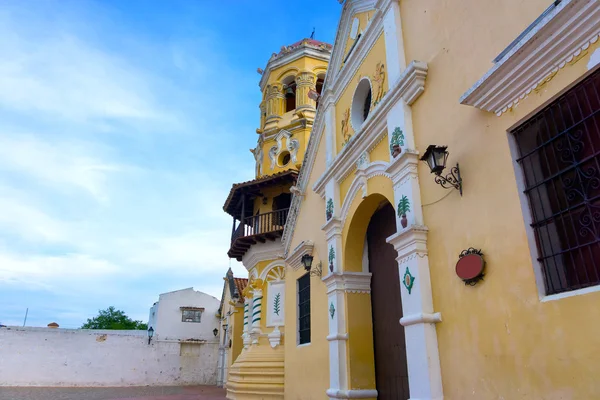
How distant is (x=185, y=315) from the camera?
1080 inches

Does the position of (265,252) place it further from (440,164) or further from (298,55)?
(440,164)

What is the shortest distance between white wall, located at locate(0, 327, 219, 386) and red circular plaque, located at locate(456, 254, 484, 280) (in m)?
23.5

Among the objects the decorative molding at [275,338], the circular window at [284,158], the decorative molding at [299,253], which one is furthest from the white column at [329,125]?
the circular window at [284,158]

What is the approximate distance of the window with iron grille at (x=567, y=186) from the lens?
3092 millimetres

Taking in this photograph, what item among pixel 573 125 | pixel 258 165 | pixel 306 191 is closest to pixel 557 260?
pixel 573 125

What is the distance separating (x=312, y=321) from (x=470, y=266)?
4704mm

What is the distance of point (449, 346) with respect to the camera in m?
4.32

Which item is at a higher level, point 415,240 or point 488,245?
point 415,240

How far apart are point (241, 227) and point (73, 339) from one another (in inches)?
592

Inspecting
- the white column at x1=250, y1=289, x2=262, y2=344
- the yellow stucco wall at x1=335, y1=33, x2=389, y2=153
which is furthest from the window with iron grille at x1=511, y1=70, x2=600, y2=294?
the white column at x1=250, y1=289, x2=262, y2=344

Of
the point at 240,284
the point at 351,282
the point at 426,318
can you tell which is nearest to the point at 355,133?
the point at 351,282

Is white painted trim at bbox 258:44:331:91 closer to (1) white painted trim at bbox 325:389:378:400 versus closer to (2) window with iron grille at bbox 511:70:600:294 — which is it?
(1) white painted trim at bbox 325:389:378:400

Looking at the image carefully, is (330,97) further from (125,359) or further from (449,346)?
(125,359)

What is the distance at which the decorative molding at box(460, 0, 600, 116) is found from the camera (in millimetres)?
3047
